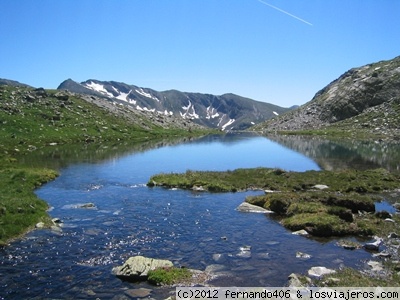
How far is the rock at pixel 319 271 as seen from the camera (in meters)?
21.0

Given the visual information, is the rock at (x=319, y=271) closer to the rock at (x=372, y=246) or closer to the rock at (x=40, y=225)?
the rock at (x=372, y=246)

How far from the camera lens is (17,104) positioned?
412ft

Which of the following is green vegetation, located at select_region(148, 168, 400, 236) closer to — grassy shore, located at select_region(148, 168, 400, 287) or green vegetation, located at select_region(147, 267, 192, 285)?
grassy shore, located at select_region(148, 168, 400, 287)

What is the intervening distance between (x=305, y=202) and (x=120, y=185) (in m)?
25.7

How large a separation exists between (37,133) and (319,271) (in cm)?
9961

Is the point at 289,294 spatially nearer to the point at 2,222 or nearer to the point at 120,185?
the point at 2,222

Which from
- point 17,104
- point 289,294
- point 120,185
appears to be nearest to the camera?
point 289,294

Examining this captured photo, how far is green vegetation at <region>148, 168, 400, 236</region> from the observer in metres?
30.0

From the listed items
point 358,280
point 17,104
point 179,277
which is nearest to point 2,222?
point 179,277

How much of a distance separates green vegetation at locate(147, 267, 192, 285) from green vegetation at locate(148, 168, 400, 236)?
41.9 ft

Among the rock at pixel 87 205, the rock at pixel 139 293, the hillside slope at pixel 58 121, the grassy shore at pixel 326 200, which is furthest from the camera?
the hillside slope at pixel 58 121

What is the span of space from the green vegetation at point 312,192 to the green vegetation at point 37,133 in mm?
17911

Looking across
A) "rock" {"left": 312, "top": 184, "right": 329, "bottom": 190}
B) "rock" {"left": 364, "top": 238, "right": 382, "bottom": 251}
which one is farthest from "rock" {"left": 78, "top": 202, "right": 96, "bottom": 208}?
"rock" {"left": 312, "top": 184, "right": 329, "bottom": 190}

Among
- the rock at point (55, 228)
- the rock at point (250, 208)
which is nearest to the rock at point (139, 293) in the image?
the rock at point (55, 228)
